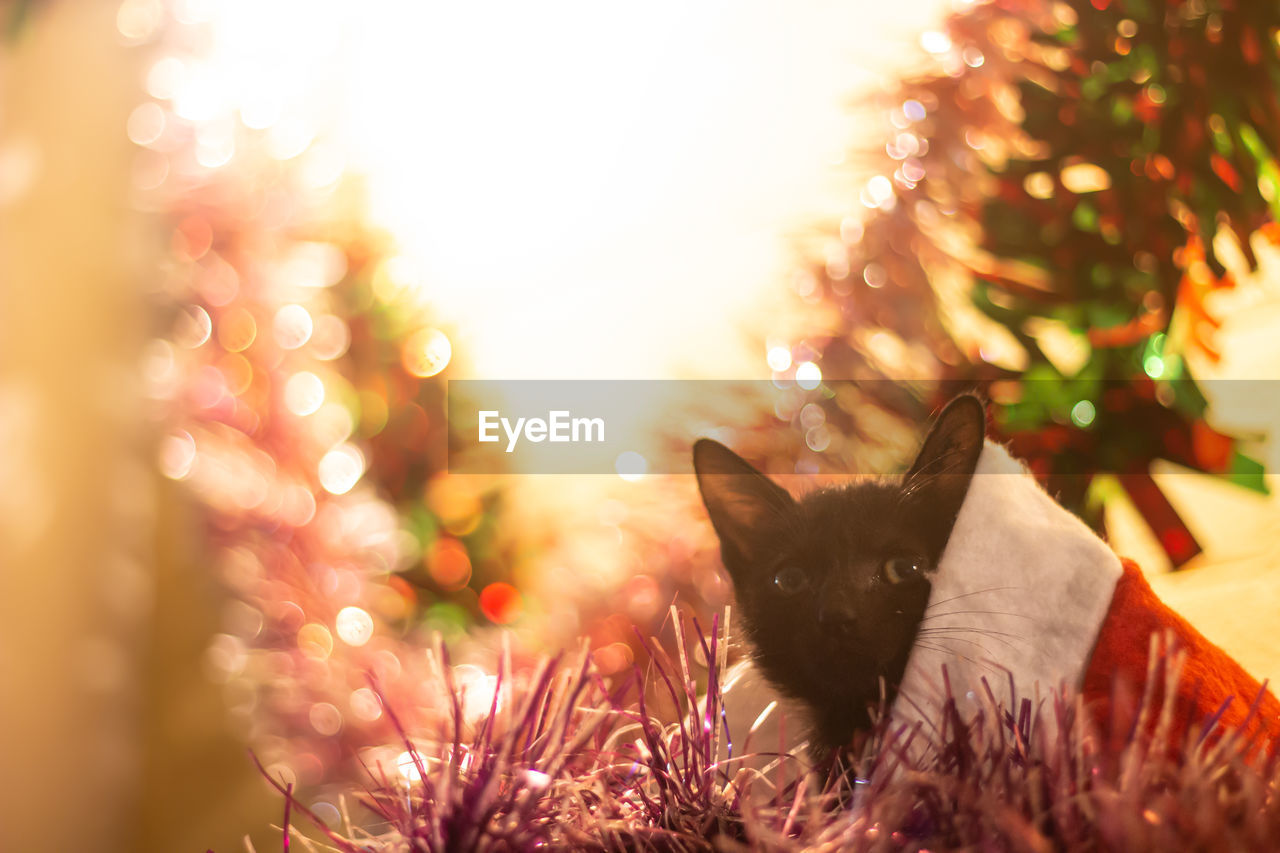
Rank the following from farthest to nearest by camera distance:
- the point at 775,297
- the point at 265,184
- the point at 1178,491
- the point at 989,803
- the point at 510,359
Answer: the point at 510,359 < the point at 265,184 < the point at 775,297 < the point at 1178,491 < the point at 989,803

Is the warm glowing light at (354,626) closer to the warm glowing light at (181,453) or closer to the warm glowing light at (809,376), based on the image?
the warm glowing light at (181,453)

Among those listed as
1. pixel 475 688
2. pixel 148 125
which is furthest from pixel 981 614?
pixel 148 125

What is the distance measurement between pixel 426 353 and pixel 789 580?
52 cm

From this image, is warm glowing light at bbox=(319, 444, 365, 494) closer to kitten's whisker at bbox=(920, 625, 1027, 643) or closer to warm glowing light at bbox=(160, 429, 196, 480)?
warm glowing light at bbox=(160, 429, 196, 480)

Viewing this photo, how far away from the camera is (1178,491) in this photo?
44 centimetres

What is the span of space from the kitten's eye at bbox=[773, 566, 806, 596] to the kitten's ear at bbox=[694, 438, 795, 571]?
0.05ft

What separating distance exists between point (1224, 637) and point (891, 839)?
26cm

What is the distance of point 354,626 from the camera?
0.58 m

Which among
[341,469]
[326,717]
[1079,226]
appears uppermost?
[1079,226]

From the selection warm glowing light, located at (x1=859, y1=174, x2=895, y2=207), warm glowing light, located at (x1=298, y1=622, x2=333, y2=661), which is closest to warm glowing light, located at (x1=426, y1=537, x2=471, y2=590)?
warm glowing light, located at (x1=298, y1=622, x2=333, y2=661)

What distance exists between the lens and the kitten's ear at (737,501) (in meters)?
0.30

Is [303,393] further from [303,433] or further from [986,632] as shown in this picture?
[986,632]

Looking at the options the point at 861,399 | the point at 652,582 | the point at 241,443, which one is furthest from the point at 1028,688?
the point at 241,443

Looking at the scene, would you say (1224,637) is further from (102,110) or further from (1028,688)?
(102,110)
